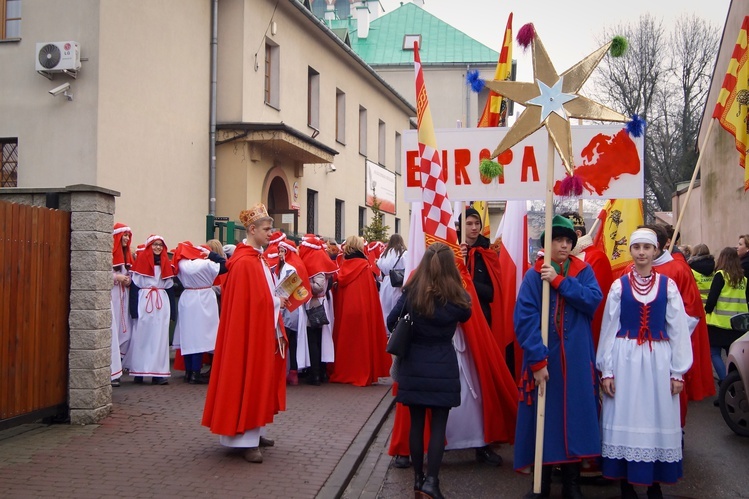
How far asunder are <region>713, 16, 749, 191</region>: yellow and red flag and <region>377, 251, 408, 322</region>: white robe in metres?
4.64

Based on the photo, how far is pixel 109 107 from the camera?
14.2 m

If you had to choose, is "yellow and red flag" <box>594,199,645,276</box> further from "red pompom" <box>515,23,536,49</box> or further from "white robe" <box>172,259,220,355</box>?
"white robe" <box>172,259,220,355</box>

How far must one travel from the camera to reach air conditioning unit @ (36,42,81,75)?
13.7 metres

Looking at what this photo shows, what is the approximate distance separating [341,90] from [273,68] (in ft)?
18.3

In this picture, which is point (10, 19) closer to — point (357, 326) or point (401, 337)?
point (357, 326)

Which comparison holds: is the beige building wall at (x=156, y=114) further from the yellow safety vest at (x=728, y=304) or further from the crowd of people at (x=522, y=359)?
the yellow safety vest at (x=728, y=304)

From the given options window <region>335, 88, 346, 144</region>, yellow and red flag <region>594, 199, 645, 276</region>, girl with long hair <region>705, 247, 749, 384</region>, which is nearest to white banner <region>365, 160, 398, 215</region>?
window <region>335, 88, 346, 144</region>

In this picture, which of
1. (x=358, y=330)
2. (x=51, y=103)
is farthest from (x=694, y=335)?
(x=51, y=103)

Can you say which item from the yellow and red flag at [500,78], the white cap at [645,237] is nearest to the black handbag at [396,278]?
the yellow and red flag at [500,78]

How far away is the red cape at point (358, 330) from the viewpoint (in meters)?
11.2

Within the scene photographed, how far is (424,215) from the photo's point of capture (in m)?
6.93

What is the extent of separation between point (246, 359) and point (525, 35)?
3.43 m

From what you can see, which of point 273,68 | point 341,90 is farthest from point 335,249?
point 341,90

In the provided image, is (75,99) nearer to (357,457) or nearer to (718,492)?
(357,457)
